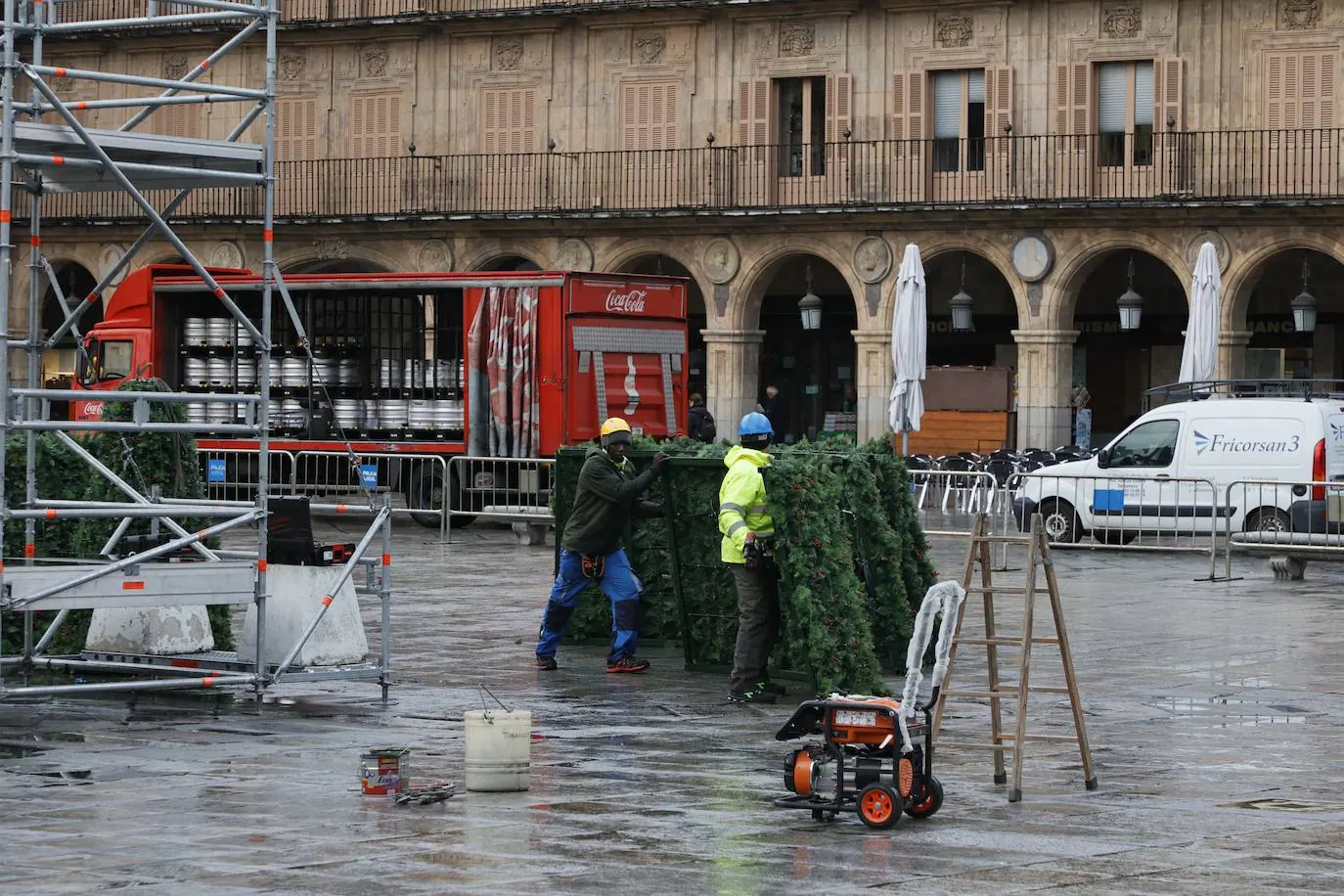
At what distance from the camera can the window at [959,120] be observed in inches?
1422

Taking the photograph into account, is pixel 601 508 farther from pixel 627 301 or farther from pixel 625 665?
pixel 627 301

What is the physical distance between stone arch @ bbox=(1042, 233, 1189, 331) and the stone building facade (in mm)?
54

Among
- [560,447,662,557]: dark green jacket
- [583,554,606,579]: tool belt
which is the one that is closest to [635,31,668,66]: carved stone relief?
[560,447,662,557]: dark green jacket

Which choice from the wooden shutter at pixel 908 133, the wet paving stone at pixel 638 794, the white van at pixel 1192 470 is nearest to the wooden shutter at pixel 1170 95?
the wooden shutter at pixel 908 133

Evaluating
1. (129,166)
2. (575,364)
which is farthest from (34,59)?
(575,364)

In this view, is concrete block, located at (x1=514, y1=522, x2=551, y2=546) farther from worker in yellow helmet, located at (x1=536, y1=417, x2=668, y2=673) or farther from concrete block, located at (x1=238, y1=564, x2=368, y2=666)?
concrete block, located at (x1=238, y1=564, x2=368, y2=666)

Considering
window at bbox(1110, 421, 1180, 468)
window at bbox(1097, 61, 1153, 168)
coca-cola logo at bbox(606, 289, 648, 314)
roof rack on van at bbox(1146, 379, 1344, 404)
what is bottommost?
window at bbox(1110, 421, 1180, 468)

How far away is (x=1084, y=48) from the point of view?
35281mm

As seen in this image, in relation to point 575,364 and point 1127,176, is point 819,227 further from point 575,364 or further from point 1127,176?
point 575,364

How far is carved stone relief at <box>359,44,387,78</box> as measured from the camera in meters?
40.1

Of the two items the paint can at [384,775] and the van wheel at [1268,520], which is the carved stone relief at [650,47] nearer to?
the van wheel at [1268,520]

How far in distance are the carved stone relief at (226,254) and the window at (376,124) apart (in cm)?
270

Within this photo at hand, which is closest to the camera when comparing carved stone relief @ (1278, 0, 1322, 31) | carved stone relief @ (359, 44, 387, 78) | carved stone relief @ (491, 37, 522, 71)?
carved stone relief @ (1278, 0, 1322, 31)

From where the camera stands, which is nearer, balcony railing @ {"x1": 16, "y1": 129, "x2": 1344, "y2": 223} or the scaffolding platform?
the scaffolding platform
